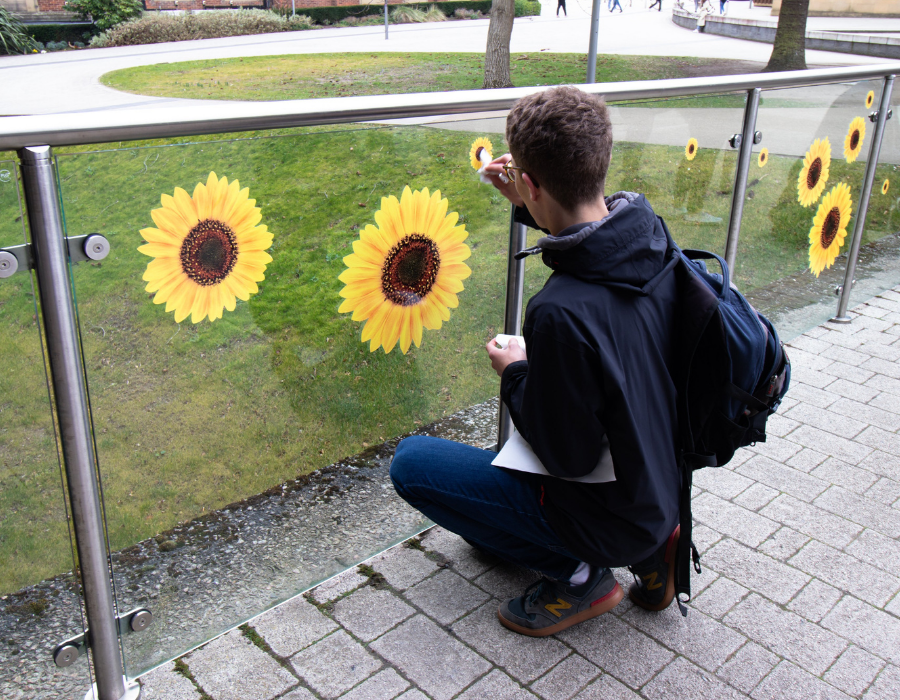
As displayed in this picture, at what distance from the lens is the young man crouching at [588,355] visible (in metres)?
1.78

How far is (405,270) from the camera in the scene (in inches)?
102

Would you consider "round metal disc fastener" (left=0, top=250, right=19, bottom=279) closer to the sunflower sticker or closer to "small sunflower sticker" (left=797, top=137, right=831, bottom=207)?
the sunflower sticker

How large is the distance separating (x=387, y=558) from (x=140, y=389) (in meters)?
1.11

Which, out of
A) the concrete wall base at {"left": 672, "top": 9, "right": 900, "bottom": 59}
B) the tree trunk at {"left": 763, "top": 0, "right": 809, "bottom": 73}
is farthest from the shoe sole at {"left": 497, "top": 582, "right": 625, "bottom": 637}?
the concrete wall base at {"left": 672, "top": 9, "right": 900, "bottom": 59}

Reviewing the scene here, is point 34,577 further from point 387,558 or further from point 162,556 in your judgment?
point 387,558

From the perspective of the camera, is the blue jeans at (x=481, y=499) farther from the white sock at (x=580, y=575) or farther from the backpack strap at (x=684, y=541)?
the backpack strap at (x=684, y=541)

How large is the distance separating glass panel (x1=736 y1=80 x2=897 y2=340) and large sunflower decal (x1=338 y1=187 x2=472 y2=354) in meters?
2.04

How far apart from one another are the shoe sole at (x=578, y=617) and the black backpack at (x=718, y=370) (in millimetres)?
399

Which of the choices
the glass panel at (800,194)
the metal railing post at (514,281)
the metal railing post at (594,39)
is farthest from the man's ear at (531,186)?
the metal railing post at (594,39)

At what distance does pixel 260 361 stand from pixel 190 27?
29.8m

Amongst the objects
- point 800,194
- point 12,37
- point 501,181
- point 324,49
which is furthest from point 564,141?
point 12,37

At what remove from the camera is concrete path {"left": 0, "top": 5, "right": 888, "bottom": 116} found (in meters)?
16.0

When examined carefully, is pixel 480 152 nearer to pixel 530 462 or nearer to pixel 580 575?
pixel 530 462

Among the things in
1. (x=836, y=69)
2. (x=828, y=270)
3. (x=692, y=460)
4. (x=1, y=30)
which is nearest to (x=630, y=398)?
(x=692, y=460)
